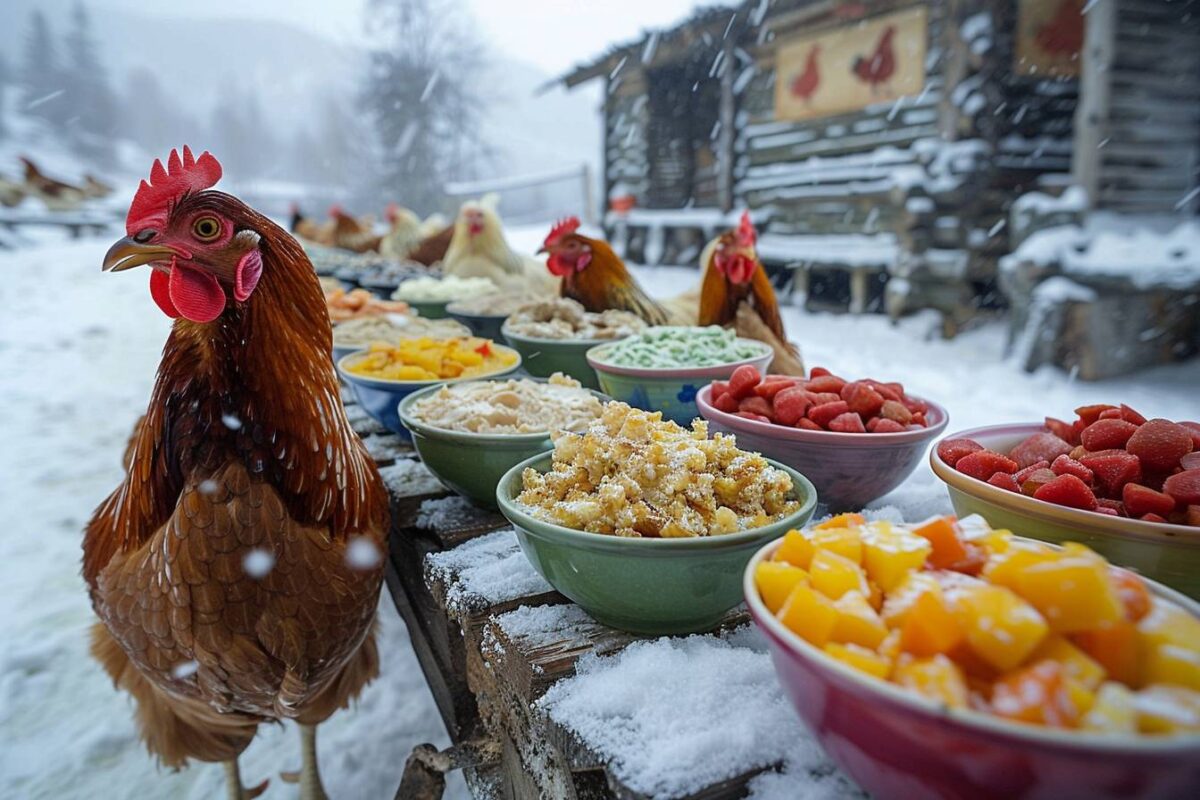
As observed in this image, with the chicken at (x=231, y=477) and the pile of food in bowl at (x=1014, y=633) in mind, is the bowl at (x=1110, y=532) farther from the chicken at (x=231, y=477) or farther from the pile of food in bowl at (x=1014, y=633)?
the chicken at (x=231, y=477)

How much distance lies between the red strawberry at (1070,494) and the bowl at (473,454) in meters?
0.79

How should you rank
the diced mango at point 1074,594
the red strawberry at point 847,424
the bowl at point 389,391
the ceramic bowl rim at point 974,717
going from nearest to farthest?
the ceramic bowl rim at point 974,717 → the diced mango at point 1074,594 → the red strawberry at point 847,424 → the bowl at point 389,391

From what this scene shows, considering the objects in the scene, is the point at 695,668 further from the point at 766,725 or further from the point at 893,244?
the point at 893,244

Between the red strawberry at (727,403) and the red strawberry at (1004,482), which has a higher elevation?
the red strawberry at (727,403)

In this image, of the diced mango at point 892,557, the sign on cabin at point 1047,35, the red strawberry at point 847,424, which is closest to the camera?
the diced mango at point 892,557

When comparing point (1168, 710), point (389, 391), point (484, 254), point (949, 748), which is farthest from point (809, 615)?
point (484, 254)

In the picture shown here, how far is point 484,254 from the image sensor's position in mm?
4543

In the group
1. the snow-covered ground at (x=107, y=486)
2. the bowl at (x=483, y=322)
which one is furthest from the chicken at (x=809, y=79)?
the bowl at (x=483, y=322)

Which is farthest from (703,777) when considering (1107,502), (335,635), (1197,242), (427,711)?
(1197,242)

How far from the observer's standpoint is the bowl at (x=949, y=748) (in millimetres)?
453

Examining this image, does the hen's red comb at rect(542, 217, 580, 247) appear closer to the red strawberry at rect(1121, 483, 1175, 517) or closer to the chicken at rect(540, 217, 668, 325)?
the chicken at rect(540, 217, 668, 325)

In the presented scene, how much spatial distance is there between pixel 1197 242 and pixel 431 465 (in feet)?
16.7

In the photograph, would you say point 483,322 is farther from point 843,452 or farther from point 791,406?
point 843,452

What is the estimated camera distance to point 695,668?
875 mm
